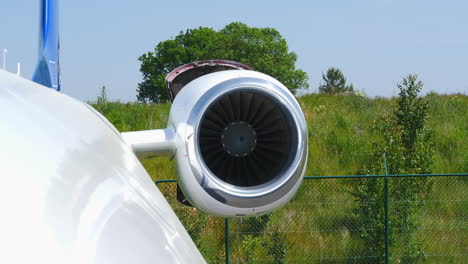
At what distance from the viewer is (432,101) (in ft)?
93.6

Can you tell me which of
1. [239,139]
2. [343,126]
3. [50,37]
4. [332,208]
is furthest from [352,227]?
[239,139]

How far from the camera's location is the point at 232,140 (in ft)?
14.7

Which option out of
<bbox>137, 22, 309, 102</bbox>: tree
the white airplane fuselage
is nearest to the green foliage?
the white airplane fuselage

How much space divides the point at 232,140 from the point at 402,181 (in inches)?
410

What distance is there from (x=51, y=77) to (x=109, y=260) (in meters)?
→ 4.18

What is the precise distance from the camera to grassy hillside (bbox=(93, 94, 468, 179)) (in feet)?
70.6

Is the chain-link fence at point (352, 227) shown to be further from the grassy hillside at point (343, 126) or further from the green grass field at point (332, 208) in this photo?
the grassy hillside at point (343, 126)

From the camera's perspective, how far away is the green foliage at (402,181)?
1417cm

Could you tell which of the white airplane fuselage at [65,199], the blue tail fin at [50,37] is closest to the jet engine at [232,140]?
the blue tail fin at [50,37]

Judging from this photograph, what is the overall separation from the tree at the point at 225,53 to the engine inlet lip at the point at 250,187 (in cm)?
5208

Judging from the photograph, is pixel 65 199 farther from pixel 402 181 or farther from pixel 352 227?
pixel 352 227

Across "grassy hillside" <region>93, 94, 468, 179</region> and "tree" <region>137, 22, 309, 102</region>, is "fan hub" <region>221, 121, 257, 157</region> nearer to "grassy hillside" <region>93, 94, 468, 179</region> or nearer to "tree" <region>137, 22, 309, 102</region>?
"grassy hillside" <region>93, 94, 468, 179</region>

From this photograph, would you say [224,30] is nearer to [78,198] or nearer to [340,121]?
[340,121]

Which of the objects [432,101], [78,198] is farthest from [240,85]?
[432,101]
